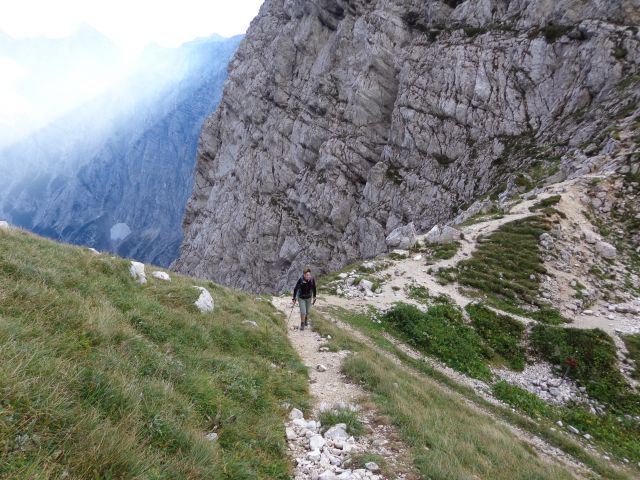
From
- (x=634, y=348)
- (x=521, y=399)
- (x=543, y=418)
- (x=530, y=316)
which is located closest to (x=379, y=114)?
(x=530, y=316)

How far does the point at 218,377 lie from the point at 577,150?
48393 millimetres

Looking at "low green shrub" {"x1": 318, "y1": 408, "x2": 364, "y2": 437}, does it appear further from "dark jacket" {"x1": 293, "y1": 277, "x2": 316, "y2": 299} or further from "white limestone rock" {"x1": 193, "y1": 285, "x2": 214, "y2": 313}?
"dark jacket" {"x1": 293, "y1": 277, "x2": 316, "y2": 299}

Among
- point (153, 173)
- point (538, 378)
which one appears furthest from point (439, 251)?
point (153, 173)

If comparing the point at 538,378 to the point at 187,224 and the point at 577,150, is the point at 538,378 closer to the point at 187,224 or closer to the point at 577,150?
the point at 577,150

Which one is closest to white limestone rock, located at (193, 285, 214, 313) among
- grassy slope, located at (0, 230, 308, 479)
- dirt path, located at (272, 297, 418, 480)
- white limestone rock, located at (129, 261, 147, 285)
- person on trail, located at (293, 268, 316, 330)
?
grassy slope, located at (0, 230, 308, 479)

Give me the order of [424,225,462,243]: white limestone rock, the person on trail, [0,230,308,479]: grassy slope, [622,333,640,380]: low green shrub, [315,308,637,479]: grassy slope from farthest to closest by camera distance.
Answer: [424,225,462,243]: white limestone rock
[622,333,640,380]: low green shrub
the person on trail
[315,308,637,479]: grassy slope
[0,230,308,479]: grassy slope

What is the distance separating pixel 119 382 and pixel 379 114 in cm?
7417

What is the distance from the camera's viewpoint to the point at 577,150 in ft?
137

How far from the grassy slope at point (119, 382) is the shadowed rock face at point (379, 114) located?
50818 millimetres

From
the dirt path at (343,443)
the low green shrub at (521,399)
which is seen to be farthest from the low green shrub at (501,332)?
the dirt path at (343,443)

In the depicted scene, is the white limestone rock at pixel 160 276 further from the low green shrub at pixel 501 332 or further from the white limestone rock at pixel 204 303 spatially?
the low green shrub at pixel 501 332

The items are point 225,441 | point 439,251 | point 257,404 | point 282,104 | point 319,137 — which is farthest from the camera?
point 282,104

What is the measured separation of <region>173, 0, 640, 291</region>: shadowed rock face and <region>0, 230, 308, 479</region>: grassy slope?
50.8 m

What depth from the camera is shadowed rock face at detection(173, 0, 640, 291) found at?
169 ft
